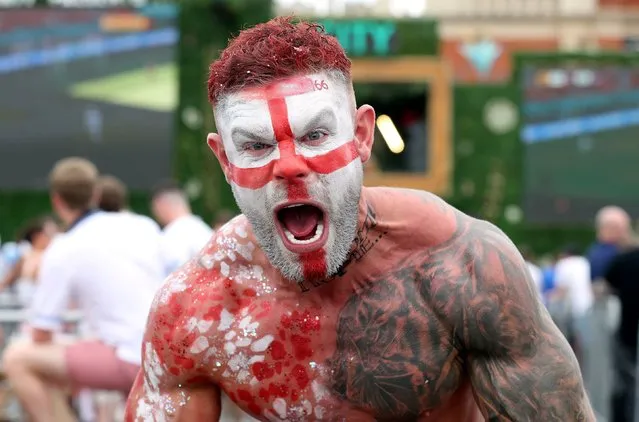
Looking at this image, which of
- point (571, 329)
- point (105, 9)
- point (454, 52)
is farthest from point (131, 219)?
point (454, 52)

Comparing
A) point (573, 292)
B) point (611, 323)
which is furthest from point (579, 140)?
point (611, 323)

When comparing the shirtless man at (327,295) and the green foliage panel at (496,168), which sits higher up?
the shirtless man at (327,295)

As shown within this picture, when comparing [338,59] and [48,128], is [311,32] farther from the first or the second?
[48,128]

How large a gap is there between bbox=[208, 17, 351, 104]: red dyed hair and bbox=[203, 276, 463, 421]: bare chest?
2.00 ft

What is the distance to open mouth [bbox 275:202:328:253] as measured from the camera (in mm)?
3352

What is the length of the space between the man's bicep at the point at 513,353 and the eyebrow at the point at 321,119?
53cm

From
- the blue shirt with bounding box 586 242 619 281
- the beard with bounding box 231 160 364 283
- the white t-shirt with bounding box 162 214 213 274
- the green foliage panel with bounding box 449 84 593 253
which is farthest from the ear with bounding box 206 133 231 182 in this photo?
the green foliage panel with bounding box 449 84 593 253

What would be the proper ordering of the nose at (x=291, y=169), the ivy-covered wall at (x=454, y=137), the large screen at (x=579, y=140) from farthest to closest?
the large screen at (x=579, y=140) → the ivy-covered wall at (x=454, y=137) → the nose at (x=291, y=169)

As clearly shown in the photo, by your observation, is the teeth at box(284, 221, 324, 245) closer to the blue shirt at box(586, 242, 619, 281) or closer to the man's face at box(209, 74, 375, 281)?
the man's face at box(209, 74, 375, 281)

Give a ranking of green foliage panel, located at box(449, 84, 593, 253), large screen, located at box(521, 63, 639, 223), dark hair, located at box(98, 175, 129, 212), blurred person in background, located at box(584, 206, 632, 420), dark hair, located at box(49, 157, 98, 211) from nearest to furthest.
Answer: dark hair, located at box(49, 157, 98, 211) < dark hair, located at box(98, 175, 129, 212) < blurred person in background, located at box(584, 206, 632, 420) < green foliage panel, located at box(449, 84, 593, 253) < large screen, located at box(521, 63, 639, 223)

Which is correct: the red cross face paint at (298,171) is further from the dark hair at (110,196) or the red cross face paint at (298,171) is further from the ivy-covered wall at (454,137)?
the ivy-covered wall at (454,137)

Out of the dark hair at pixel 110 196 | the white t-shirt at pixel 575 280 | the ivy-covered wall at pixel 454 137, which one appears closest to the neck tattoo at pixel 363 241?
the dark hair at pixel 110 196

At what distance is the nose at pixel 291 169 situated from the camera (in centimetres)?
332

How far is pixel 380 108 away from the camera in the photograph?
23078 mm
